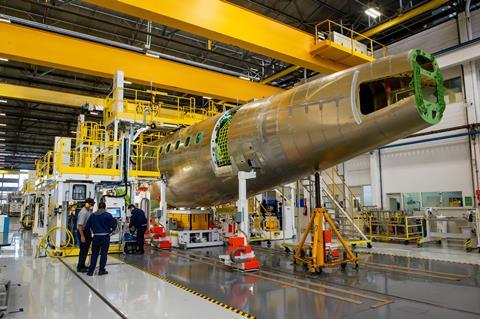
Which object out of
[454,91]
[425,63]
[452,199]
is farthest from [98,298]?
[454,91]

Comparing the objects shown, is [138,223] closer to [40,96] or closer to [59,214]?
[59,214]

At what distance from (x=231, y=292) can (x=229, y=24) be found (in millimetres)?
8459

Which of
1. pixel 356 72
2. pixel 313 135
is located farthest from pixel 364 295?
pixel 356 72

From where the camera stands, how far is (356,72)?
6688 mm

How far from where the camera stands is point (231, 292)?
273 inches

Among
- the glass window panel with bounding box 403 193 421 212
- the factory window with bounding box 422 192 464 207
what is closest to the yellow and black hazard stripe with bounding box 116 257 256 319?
the factory window with bounding box 422 192 464 207

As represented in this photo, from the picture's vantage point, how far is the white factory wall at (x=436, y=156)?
16734 millimetres

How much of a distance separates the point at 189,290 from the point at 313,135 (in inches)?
153

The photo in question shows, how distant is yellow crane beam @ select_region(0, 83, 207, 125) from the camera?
52.5 feet

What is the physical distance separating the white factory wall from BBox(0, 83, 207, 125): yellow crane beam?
10.9m

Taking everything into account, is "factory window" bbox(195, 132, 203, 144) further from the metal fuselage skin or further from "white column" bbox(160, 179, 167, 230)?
"white column" bbox(160, 179, 167, 230)

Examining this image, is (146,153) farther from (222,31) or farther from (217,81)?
(222,31)

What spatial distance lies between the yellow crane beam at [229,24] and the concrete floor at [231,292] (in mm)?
7067

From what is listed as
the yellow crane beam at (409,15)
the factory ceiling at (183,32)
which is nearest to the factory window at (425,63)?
the yellow crane beam at (409,15)
